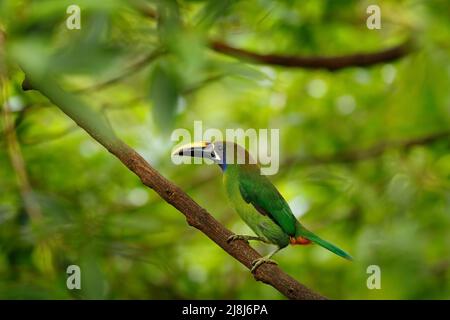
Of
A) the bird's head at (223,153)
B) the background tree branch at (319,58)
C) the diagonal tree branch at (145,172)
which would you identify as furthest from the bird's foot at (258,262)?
the background tree branch at (319,58)

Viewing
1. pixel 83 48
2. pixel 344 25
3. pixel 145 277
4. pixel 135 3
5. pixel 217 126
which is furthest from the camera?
pixel 344 25

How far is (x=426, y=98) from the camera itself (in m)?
1.38

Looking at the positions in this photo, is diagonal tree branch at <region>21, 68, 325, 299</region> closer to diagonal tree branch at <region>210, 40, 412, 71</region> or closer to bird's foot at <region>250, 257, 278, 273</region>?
bird's foot at <region>250, 257, 278, 273</region>

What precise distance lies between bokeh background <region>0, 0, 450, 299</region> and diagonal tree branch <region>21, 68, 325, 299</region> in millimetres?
223

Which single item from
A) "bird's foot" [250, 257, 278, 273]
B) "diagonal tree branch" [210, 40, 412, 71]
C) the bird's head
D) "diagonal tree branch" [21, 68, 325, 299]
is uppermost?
"diagonal tree branch" [210, 40, 412, 71]

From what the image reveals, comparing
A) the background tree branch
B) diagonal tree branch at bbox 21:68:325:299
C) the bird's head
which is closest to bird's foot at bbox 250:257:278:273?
diagonal tree branch at bbox 21:68:325:299

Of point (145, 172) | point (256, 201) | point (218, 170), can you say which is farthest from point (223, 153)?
point (218, 170)

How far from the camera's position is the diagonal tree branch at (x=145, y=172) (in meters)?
0.72

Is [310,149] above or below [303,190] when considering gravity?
above

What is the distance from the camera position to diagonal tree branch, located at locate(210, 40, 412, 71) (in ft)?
3.86

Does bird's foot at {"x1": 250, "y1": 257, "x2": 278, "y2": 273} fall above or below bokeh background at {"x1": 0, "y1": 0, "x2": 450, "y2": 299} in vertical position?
below

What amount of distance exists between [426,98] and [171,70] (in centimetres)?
59
